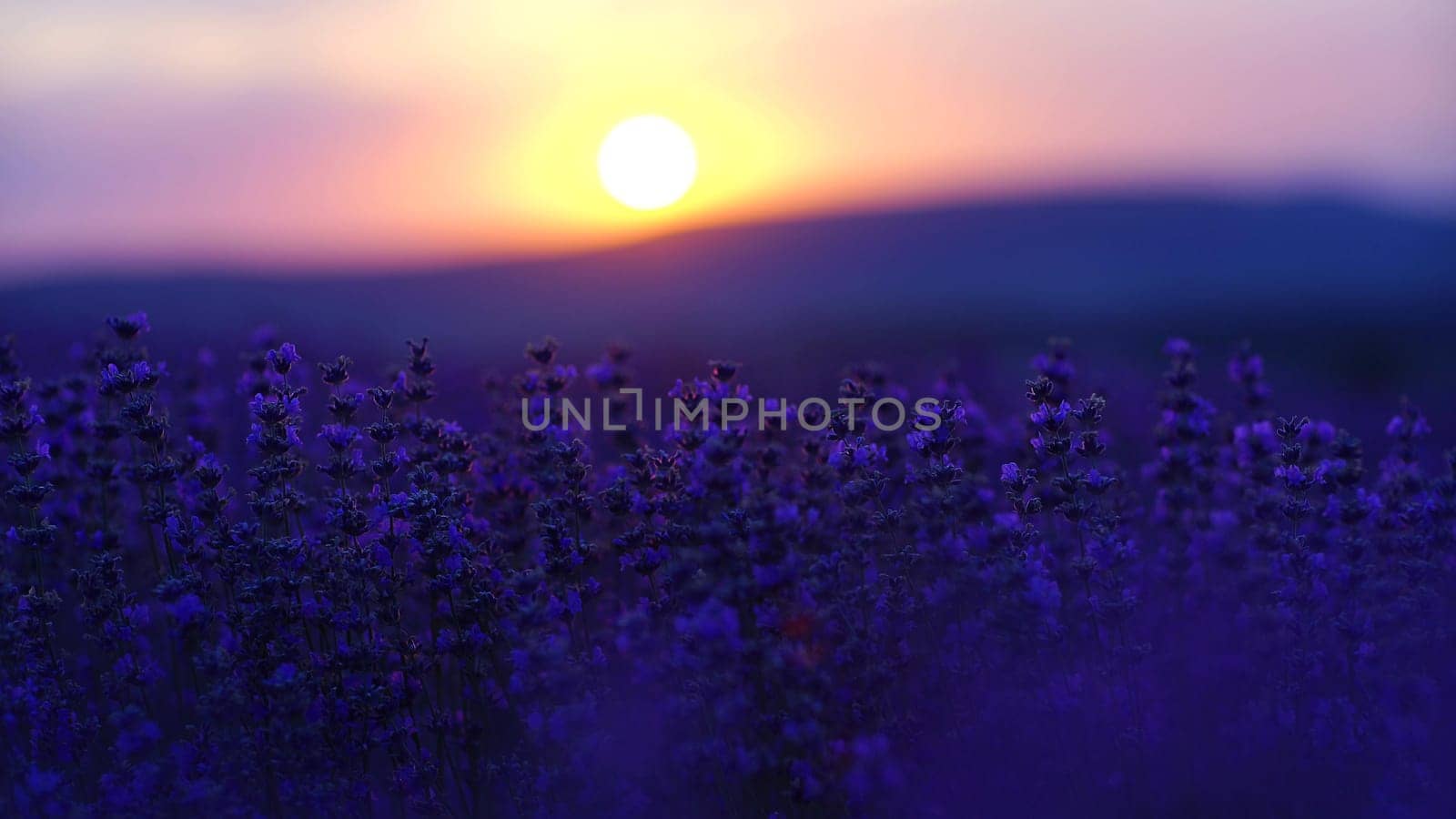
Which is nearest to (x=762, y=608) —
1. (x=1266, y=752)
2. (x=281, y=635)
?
(x=281, y=635)

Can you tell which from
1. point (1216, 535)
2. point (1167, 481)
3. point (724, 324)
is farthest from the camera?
point (724, 324)

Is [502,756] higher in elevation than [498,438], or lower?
lower

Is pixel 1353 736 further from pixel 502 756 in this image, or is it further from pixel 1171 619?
pixel 502 756

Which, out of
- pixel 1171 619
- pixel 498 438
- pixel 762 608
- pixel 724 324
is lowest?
pixel 1171 619

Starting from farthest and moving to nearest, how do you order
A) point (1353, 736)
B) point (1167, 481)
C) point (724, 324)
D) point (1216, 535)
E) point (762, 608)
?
1. point (724, 324)
2. point (1167, 481)
3. point (1216, 535)
4. point (1353, 736)
5. point (762, 608)

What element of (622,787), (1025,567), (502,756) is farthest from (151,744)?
(1025,567)

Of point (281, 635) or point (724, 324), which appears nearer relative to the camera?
point (281, 635)
